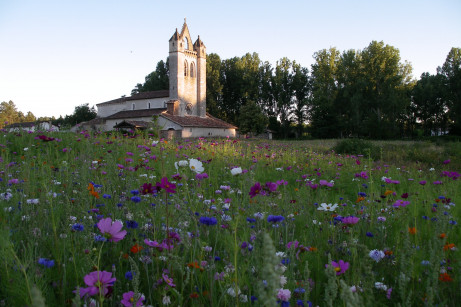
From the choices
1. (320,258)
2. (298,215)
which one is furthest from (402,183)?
(320,258)

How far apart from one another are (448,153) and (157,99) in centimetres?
3926

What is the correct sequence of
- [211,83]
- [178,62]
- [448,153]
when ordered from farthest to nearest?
[211,83] → [178,62] → [448,153]

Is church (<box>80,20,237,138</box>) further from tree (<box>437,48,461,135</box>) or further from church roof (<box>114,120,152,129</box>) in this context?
tree (<box>437,48,461,135</box>)

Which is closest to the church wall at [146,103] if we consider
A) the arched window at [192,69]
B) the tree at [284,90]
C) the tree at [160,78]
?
the arched window at [192,69]

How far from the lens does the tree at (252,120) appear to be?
45.2 meters

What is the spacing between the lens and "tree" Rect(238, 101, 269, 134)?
148 feet

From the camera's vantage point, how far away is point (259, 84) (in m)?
54.4

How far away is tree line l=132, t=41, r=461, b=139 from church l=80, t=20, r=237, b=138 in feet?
21.1

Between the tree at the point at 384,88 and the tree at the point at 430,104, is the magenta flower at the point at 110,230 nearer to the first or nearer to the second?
the tree at the point at 384,88

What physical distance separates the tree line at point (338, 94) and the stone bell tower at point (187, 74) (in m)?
6.75

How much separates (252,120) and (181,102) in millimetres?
10787

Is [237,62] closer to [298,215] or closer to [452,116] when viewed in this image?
[452,116]

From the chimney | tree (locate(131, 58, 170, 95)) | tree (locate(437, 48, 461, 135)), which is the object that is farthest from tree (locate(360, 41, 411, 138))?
tree (locate(131, 58, 170, 95))

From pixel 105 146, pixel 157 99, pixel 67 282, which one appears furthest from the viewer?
pixel 157 99
